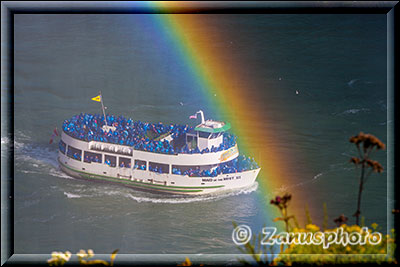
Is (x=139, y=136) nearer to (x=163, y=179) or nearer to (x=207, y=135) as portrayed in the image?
(x=163, y=179)

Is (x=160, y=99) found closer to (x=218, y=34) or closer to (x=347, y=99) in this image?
(x=218, y=34)

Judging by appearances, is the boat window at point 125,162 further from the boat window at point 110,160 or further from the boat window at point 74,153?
the boat window at point 74,153

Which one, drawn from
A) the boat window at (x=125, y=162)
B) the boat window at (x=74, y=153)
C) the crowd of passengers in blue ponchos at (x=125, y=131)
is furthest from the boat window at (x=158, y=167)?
the boat window at (x=74, y=153)

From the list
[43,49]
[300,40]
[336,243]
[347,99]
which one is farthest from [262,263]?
[43,49]

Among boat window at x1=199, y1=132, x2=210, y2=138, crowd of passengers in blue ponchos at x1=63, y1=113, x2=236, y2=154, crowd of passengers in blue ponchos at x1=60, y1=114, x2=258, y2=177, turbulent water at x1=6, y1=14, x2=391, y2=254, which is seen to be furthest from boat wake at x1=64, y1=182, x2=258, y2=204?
boat window at x1=199, y1=132, x2=210, y2=138

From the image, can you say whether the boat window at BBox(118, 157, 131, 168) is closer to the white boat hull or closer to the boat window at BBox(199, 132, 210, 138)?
the white boat hull
